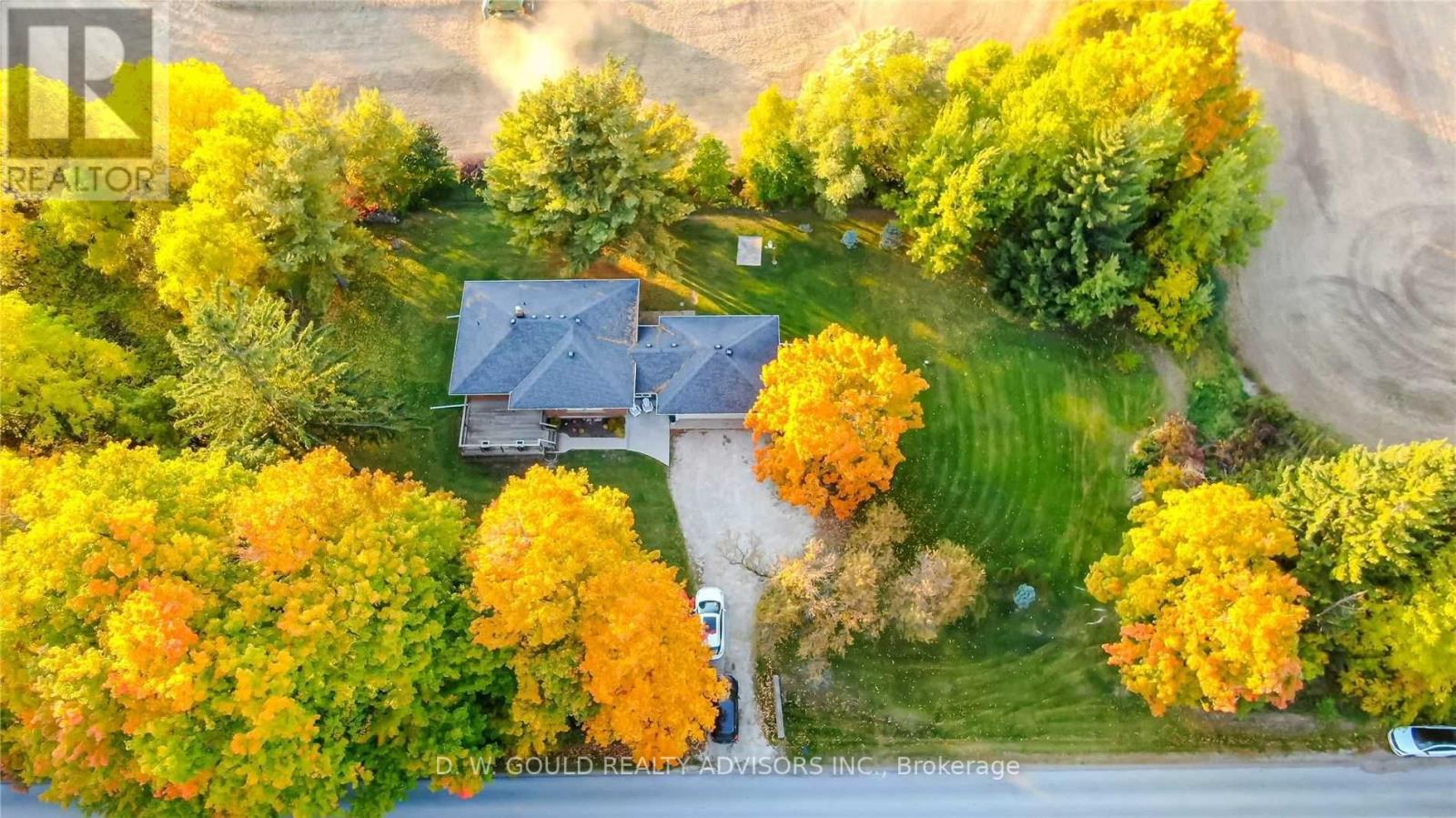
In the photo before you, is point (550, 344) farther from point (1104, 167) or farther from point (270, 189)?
point (1104, 167)

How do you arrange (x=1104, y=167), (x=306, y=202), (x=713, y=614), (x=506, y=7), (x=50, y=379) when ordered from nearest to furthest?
(x=50, y=379), (x=713, y=614), (x=1104, y=167), (x=306, y=202), (x=506, y=7)

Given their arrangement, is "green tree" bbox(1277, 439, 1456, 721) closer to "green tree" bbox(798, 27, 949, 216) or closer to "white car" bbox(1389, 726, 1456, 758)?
"white car" bbox(1389, 726, 1456, 758)

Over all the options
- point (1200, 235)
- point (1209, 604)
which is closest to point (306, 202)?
point (1209, 604)

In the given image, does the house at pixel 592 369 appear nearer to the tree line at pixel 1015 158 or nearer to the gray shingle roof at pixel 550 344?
the gray shingle roof at pixel 550 344

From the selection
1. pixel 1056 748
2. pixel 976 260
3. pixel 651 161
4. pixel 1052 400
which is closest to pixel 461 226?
pixel 651 161

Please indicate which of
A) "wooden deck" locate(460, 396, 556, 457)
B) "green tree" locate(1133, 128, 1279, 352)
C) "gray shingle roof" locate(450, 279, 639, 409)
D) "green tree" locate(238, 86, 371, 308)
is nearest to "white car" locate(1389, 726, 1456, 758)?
"green tree" locate(1133, 128, 1279, 352)

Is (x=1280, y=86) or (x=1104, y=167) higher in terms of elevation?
(x=1280, y=86)

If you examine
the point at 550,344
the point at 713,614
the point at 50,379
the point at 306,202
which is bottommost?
the point at 713,614
